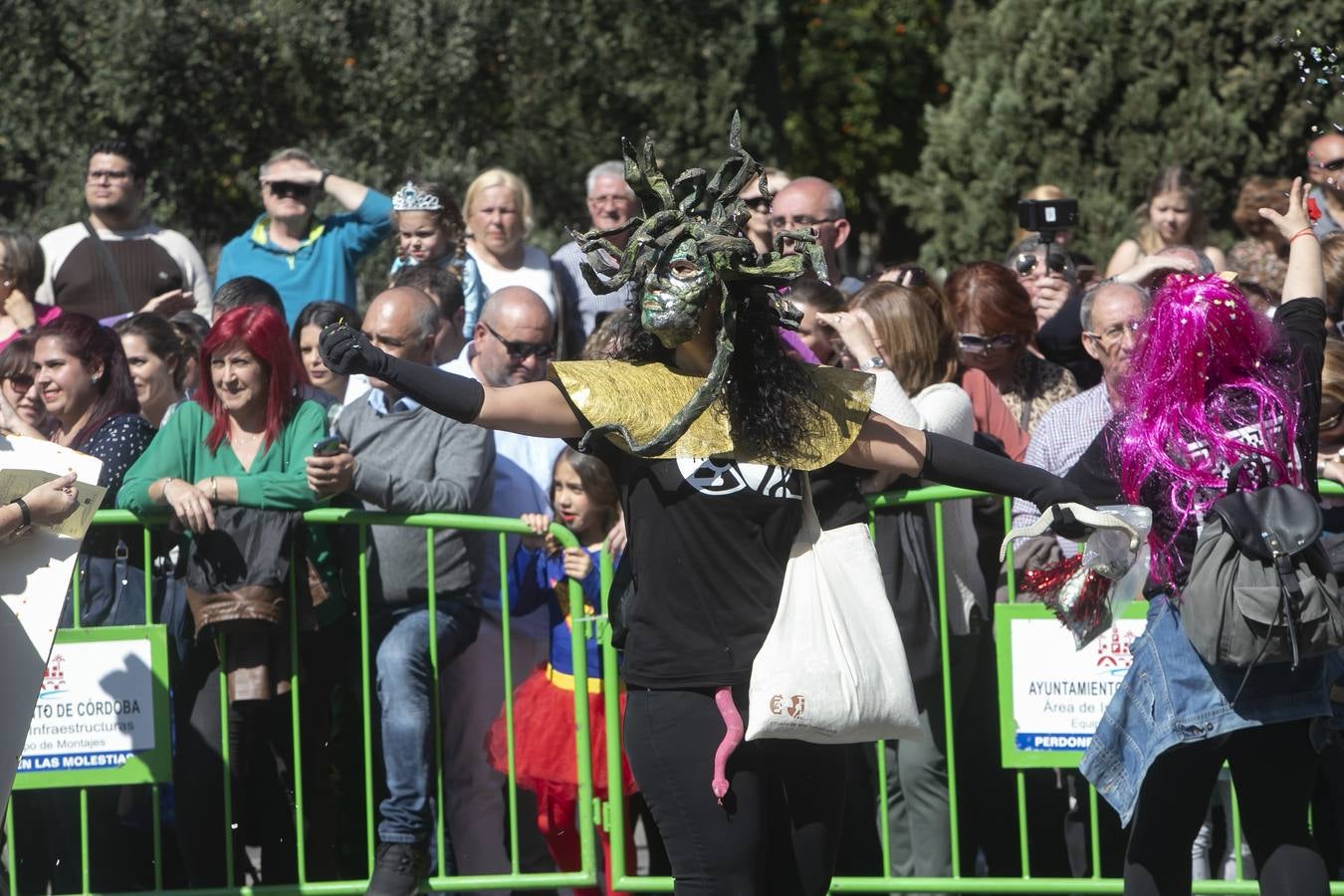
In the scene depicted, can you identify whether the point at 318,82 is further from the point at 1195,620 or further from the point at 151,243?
the point at 1195,620

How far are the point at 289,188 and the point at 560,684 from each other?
3.07m

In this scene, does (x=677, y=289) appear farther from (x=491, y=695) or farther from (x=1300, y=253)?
(x=491, y=695)

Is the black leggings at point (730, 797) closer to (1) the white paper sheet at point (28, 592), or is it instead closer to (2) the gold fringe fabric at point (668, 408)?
(2) the gold fringe fabric at point (668, 408)

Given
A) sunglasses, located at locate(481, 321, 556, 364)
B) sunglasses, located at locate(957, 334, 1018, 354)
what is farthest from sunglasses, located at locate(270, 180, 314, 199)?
sunglasses, located at locate(957, 334, 1018, 354)

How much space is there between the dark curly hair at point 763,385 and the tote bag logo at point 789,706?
52cm

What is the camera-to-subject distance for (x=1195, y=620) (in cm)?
410

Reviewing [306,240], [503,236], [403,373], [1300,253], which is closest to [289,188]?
[306,240]

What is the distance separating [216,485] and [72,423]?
2.63 feet

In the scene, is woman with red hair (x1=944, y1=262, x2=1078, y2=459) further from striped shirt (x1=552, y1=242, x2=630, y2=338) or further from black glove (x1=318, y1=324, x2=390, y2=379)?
black glove (x1=318, y1=324, x2=390, y2=379)

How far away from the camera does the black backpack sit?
13.1ft

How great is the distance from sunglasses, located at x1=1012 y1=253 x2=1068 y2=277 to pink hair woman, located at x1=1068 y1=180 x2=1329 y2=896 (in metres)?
2.80

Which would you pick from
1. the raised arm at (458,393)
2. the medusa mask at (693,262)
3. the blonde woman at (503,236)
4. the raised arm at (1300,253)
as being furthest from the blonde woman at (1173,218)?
the raised arm at (458,393)

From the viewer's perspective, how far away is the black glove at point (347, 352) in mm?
3768

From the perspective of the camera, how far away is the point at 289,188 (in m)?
7.80
